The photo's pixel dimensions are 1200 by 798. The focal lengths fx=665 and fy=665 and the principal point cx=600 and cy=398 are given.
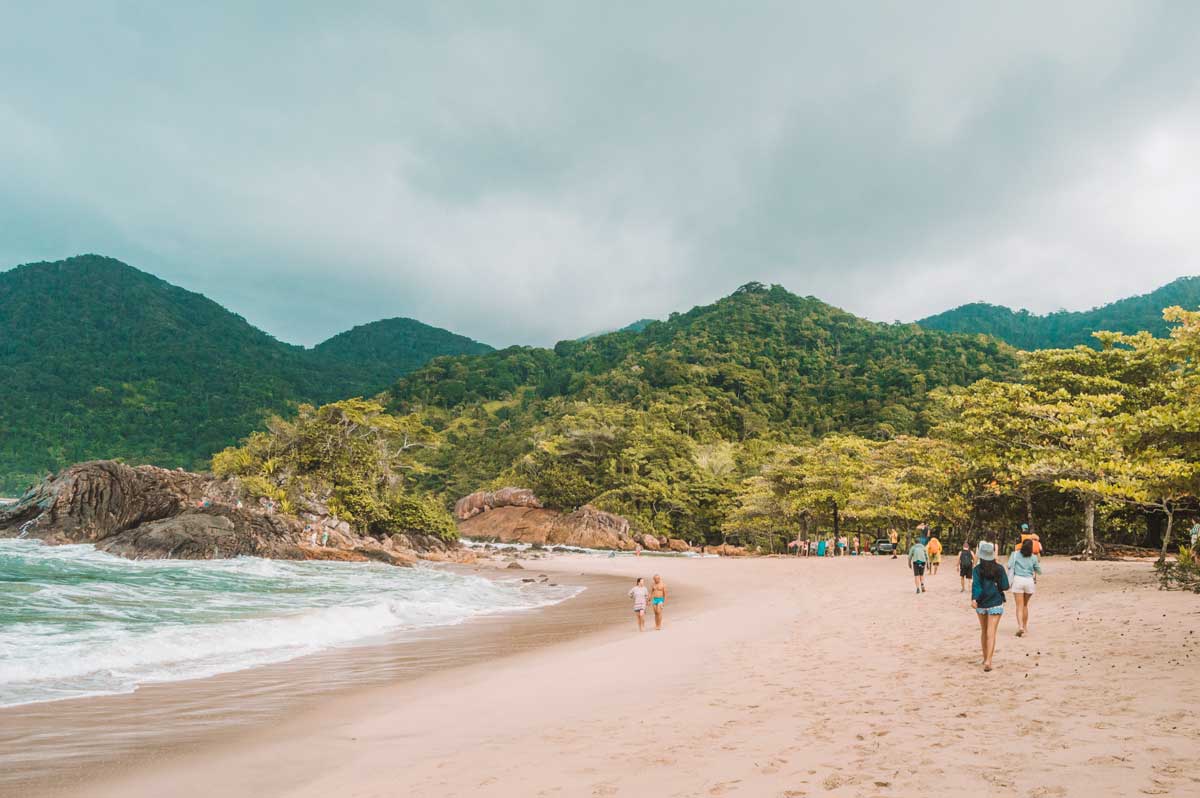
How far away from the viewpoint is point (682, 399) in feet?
285

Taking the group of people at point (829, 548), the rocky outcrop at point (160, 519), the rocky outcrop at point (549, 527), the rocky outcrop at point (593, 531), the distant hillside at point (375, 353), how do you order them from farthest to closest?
the distant hillside at point (375, 353)
the rocky outcrop at point (549, 527)
the rocky outcrop at point (593, 531)
the group of people at point (829, 548)
the rocky outcrop at point (160, 519)

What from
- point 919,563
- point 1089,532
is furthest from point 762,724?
point 1089,532

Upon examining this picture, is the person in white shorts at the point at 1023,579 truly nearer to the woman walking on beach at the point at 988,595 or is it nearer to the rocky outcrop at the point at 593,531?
the woman walking on beach at the point at 988,595

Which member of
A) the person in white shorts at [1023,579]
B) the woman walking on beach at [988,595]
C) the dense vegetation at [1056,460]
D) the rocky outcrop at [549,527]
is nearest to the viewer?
the woman walking on beach at [988,595]

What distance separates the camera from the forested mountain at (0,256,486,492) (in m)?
93.4

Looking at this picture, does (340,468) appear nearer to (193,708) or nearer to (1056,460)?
(193,708)

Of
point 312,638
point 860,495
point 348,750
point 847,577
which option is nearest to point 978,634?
point 348,750

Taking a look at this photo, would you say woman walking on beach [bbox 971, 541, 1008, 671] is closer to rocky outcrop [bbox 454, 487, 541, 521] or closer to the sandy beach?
the sandy beach

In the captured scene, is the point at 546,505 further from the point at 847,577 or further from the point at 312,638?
the point at 312,638

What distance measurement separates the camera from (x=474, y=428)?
99438mm

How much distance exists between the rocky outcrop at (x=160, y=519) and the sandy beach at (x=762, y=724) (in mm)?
22708

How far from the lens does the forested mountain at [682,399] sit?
216 feet

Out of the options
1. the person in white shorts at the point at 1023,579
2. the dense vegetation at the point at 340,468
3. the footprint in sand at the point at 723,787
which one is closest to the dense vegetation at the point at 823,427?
the person in white shorts at the point at 1023,579

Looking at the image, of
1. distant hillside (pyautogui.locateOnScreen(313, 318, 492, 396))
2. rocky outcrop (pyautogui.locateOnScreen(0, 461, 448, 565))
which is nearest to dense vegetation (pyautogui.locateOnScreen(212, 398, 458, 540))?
rocky outcrop (pyautogui.locateOnScreen(0, 461, 448, 565))
